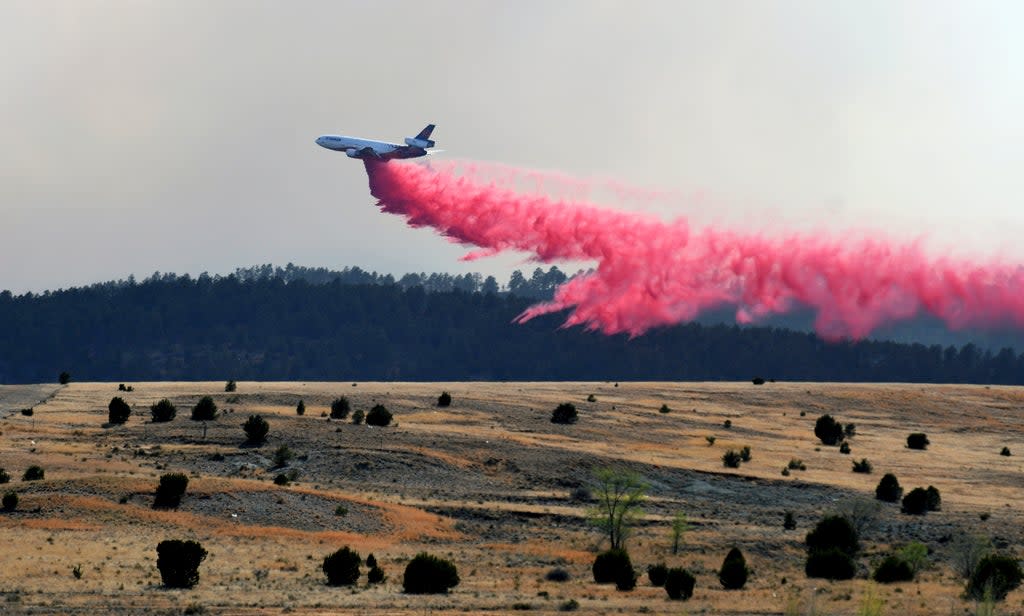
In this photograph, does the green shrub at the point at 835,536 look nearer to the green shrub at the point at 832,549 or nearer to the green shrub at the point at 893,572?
the green shrub at the point at 832,549

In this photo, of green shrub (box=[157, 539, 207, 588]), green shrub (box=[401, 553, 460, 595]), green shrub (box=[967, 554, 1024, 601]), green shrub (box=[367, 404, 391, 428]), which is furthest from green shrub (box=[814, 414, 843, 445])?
green shrub (box=[157, 539, 207, 588])

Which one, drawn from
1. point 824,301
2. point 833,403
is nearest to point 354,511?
point 833,403

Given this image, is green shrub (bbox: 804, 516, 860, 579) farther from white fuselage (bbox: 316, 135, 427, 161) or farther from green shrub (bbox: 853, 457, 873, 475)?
white fuselage (bbox: 316, 135, 427, 161)

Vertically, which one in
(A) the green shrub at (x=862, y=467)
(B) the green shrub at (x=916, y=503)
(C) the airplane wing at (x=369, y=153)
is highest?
(C) the airplane wing at (x=369, y=153)

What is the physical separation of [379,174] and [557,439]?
119 ft

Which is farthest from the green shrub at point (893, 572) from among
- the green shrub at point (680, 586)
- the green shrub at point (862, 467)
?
the green shrub at point (862, 467)

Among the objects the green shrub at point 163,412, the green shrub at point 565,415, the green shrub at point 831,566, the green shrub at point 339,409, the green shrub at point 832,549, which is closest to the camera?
the green shrub at point 831,566

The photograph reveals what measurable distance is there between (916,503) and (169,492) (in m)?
37.0

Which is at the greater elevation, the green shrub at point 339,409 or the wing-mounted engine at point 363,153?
the wing-mounted engine at point 363,153

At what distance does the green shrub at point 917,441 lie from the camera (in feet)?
341

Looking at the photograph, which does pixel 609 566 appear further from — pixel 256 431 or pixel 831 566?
pixel 256 431

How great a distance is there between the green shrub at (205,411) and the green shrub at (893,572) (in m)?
47.2

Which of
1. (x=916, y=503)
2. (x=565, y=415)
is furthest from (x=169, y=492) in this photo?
(x=565, y=415)

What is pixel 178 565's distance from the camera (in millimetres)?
53375
